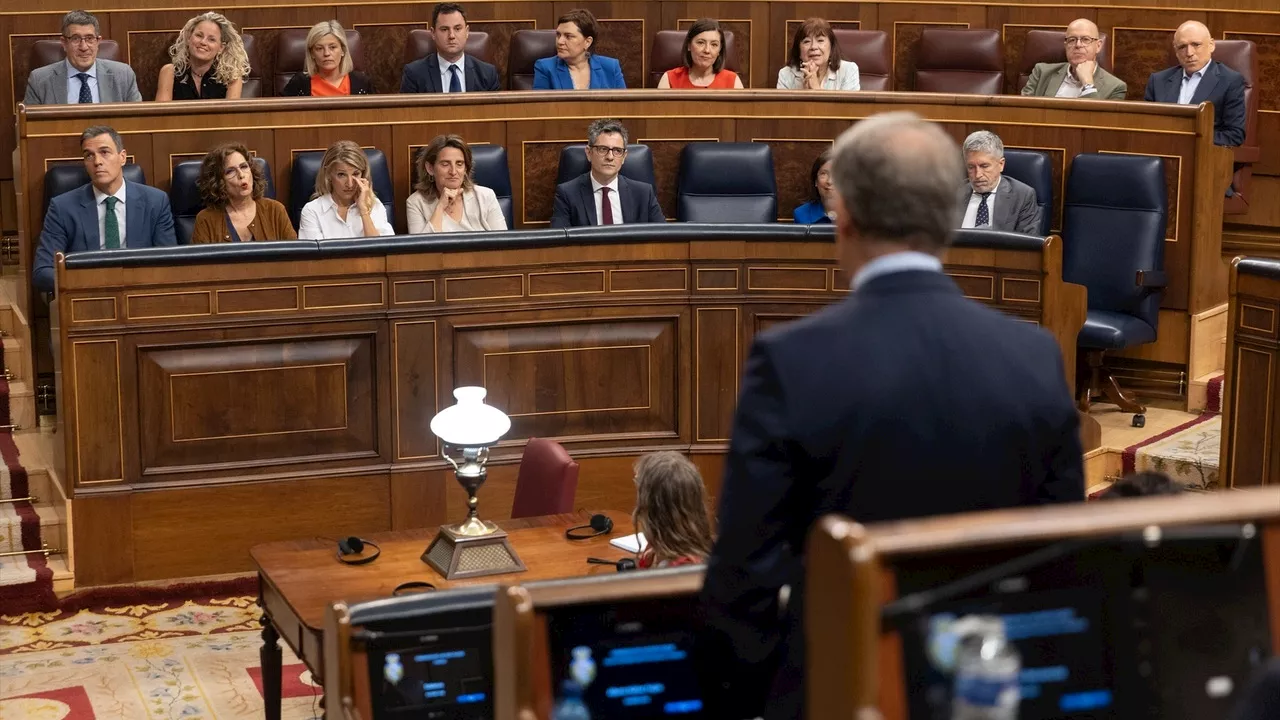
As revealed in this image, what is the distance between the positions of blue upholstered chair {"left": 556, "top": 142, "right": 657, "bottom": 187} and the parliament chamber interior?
0.6 inches

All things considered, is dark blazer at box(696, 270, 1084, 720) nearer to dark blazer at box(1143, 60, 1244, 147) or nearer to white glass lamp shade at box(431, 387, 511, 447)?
white glass lamp shade at box(431, 387, 511, 447)

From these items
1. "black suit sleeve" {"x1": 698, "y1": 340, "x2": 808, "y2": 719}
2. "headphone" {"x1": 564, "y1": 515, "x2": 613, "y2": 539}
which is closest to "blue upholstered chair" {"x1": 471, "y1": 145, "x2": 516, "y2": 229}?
"headphone" {"x1": 564, "y1": 515, "x2": 613, "y2": 539}

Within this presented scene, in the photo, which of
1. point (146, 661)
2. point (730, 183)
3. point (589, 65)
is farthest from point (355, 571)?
point (589, 65)

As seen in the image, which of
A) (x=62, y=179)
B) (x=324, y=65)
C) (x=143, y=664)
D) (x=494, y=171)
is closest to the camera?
(x=143, y=664)

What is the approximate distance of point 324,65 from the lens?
6.58 m

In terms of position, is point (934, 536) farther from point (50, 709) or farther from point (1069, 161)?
point (1069, 161)

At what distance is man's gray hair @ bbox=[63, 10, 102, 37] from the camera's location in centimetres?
638

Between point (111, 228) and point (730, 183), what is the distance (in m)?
2.18

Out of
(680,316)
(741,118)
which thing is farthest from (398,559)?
(741,118)

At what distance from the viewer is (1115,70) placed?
7.50 metres

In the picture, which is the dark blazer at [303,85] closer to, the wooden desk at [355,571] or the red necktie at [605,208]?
the red necktie at [605,208]

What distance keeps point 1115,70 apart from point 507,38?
2663mm

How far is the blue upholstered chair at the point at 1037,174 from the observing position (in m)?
6.04

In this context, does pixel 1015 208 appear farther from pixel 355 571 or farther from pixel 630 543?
pixel 355 571
